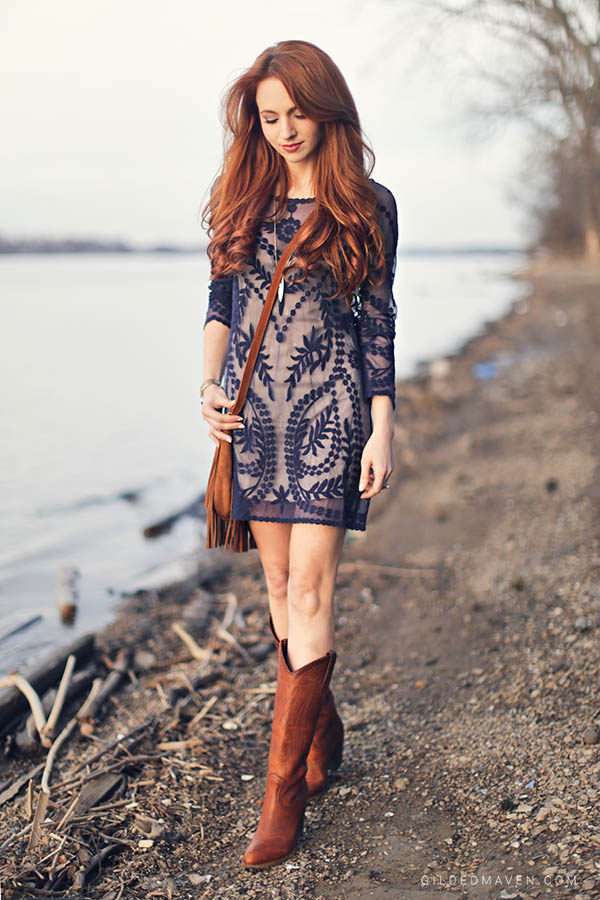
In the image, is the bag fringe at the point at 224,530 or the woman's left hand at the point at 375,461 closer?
the woman's left hand at the point at 375,461

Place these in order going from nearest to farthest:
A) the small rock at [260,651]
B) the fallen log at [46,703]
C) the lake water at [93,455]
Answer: the fallen log at [46,703] → the small rock at [260,651] → the lake water at [93,455]

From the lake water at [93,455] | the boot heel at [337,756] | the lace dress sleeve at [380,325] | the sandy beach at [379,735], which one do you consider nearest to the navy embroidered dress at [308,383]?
the lace dress sleeve at [380,325]

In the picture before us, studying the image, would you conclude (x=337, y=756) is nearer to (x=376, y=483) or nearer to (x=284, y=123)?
(x=376, y=483)

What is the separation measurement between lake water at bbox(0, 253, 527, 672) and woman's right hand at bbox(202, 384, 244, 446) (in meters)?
2.97

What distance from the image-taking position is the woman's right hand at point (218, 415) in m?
2.50

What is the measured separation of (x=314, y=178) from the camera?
2461 mm

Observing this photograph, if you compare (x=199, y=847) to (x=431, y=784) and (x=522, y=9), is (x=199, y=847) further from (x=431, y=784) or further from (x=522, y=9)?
(x=522, y=9)

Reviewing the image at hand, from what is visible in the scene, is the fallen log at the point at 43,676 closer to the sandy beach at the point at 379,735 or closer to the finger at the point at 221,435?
the sandy beach at the point at 379,735

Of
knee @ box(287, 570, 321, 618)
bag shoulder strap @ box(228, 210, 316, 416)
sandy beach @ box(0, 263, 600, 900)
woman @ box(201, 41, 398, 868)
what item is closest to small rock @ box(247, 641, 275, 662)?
sandy beach @ box(0, 263, 600, 900)

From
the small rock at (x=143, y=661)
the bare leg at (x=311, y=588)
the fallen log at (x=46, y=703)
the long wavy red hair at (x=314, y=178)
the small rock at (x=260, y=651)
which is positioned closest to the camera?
the long wavy red hair at (x=314, y=178)

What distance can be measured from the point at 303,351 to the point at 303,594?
2.35 ft

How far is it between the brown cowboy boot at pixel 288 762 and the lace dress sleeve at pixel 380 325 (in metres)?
0.85

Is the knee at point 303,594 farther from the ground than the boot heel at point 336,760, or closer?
farther from the ground

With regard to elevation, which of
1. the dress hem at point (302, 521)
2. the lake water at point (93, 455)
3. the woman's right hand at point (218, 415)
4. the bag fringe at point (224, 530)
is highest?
the woman's right hand at point (218, 415)
